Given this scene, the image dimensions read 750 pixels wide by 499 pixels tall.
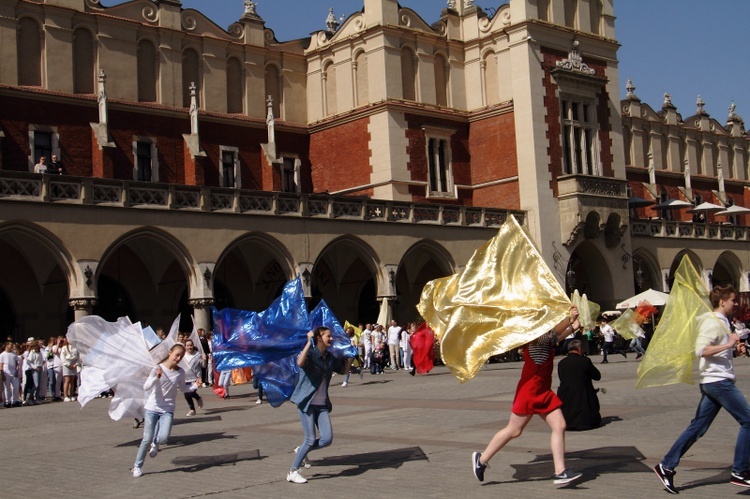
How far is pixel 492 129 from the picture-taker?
41.3 meters

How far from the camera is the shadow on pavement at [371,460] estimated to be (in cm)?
1072

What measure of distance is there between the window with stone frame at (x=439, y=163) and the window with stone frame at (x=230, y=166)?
7461mm

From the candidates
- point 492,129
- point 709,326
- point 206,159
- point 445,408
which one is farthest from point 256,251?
point 709,326

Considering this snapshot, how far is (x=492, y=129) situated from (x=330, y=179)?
22.5 feet

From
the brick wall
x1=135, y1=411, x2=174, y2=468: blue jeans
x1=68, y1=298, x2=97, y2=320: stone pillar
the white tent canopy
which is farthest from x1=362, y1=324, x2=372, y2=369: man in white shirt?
x1=135, y1=411, x2=174, y2=468: blue jeans

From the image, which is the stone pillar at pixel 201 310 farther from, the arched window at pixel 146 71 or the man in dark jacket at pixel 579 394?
the man in dark jacket at pixel 579 394

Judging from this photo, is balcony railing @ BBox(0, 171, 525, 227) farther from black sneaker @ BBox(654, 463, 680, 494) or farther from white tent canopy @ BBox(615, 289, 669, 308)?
black sneaker @ BBox(654, 463, 680, 494)

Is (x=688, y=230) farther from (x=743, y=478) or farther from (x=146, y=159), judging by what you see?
(x=743, y=478)

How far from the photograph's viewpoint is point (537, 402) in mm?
9383

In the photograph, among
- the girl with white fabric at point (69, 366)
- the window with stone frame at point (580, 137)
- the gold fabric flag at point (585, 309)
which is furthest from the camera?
the window with stone frame at point (580, 137)

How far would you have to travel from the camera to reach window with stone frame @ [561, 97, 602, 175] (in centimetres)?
4119

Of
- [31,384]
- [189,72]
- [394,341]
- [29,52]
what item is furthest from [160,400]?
[189,72]

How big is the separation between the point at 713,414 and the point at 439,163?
3271 cm

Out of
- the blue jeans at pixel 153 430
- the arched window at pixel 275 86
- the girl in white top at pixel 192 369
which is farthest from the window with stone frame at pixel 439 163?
the blue jeans at pixel 153 430
